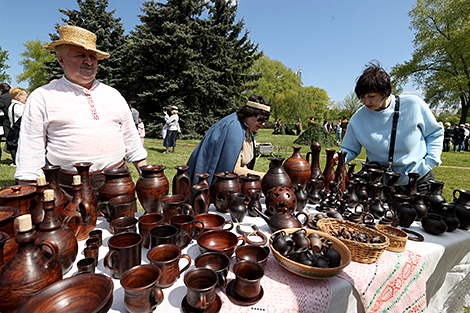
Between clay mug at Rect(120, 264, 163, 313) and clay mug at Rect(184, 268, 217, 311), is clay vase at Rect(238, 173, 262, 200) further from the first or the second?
clay mug at Rect(120, 264, 163, 313)

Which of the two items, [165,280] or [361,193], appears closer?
[165,280]

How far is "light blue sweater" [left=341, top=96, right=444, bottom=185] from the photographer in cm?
267

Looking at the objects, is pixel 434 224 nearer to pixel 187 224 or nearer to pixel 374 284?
pixel 374 284

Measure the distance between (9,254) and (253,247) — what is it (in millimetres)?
1366

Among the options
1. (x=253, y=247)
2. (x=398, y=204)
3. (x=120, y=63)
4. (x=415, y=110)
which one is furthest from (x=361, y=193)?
(x=120, y=63)

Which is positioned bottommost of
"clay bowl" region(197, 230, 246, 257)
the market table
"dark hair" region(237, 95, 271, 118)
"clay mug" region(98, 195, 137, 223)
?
the market table

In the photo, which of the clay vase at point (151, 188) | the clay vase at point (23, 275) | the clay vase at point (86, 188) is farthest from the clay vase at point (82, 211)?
the clay vase at point (23, 275)

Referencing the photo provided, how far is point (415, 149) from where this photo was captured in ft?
8.94

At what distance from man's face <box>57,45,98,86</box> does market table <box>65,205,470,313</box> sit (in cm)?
135

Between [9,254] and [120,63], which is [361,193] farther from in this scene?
[120,63]

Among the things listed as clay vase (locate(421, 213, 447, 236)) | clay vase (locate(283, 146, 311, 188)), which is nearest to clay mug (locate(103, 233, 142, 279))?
clay vase (locate(283, 146, 311, 188))

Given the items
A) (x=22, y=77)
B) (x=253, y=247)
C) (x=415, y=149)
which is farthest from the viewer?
(x=22, y=77)

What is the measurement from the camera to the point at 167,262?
46.7 inches

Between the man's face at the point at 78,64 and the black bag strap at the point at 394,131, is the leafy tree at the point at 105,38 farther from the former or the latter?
the black bag strap at the point at 394,131
